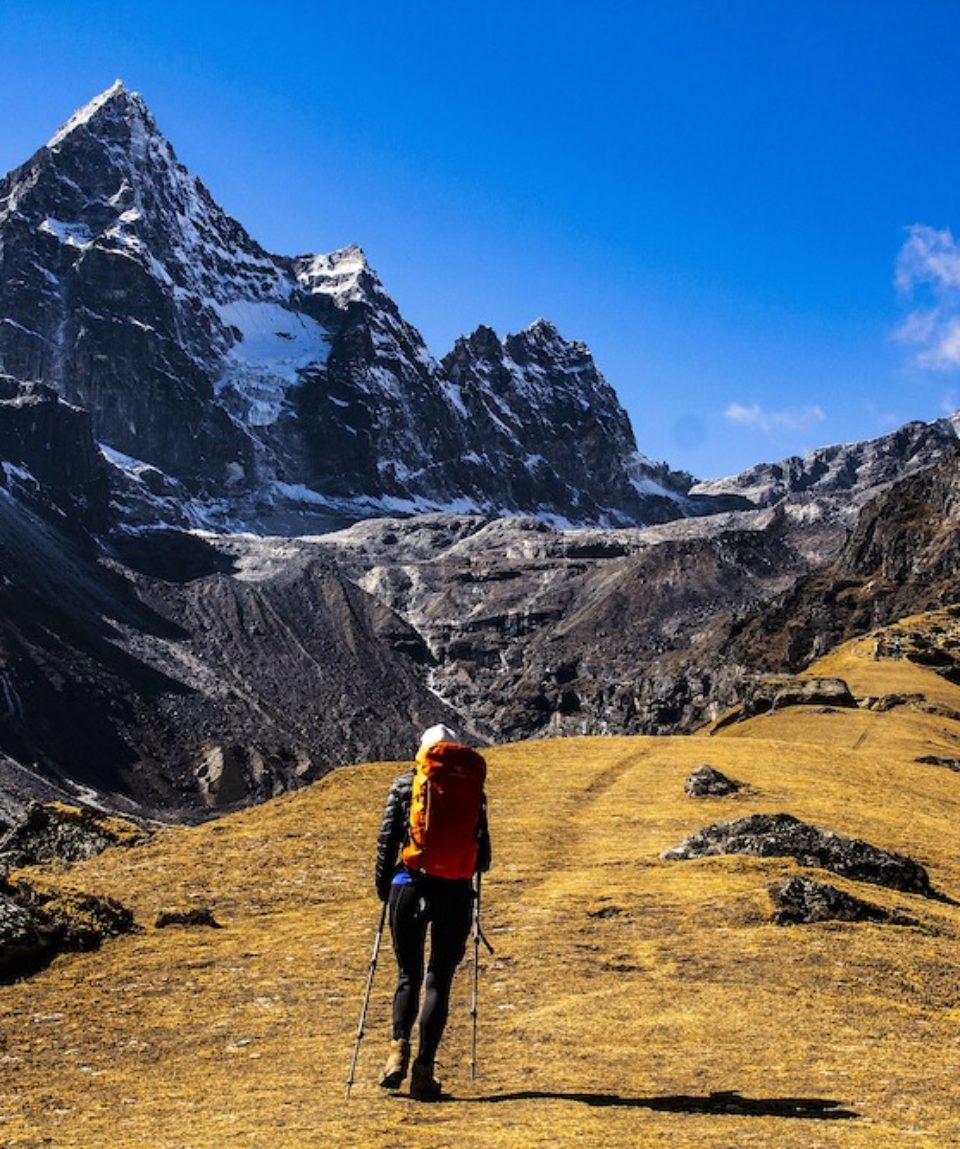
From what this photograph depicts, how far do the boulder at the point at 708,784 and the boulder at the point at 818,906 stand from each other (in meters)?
10.7

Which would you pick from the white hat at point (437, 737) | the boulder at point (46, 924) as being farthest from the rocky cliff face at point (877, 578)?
the white hat at point (437, 737)

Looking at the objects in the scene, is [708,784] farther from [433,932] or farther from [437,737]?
[433,932]

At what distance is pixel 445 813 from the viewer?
1173 centimetres

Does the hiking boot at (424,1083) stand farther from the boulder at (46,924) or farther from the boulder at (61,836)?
the boulder at (61,836)

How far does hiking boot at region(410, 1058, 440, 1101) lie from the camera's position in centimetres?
1055

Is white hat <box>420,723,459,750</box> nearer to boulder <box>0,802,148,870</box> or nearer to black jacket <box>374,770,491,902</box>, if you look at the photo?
black jacket <box>374,770,491,902</box>

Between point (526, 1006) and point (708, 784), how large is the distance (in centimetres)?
1536

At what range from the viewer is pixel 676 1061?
11.6m

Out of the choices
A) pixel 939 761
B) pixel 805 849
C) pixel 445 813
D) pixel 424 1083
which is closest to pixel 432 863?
pixel 445 813

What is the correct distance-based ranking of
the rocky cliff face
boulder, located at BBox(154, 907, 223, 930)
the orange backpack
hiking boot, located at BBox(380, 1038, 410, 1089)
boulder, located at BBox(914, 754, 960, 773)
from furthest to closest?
the rocky cliff face → boulder, located at BBox(914, 754, 960, 773) → boulder, located at BBox(154, 907, 223, 930) → the orange backpack → hiking boot, located at BBox(380, 1038, 410, 1089)

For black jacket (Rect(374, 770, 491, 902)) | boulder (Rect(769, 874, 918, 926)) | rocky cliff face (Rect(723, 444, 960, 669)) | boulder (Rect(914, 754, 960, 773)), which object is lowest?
boulder (Rect(769, 874, 918, 926))

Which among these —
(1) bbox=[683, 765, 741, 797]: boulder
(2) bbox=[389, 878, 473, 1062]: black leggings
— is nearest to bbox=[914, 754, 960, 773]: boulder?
(1) bbox=[683, 765, 741, 797]: boulder

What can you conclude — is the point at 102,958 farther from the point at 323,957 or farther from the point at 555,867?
the point at 555,867

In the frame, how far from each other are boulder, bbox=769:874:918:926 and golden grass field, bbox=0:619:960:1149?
14.0 inches
